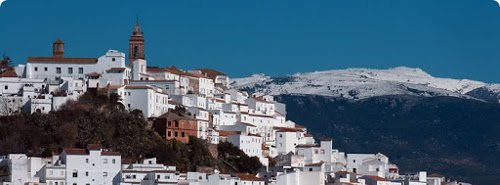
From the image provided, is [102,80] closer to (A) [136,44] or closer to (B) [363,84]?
(A) [136,44]

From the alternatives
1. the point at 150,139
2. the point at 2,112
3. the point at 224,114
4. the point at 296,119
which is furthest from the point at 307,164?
the point at 296,119

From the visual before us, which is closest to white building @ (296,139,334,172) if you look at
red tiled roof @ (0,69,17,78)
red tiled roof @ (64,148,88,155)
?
red tiled roof @ (0,69,17,78)

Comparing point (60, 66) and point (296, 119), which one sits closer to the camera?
point (60, 66)

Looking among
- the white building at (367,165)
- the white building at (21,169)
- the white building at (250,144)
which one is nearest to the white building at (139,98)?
the white building at (250,144)

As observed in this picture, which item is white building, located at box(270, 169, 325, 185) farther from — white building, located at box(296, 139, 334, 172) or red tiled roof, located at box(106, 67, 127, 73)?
red tiled roof, located at box(106, 67, 127, 73)

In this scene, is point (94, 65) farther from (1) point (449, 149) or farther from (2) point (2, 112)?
(1) point (449, 149)

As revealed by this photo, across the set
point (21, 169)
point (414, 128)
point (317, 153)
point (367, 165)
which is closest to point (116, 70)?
point (21, 169)
